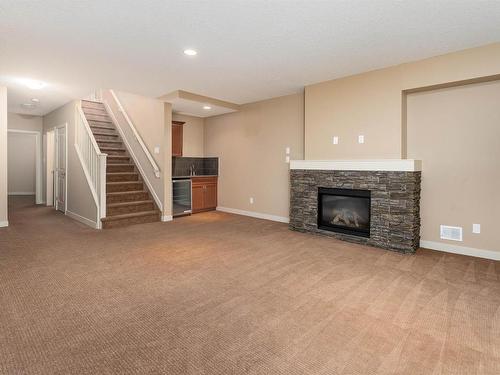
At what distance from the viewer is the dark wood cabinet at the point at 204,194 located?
666 centimetres

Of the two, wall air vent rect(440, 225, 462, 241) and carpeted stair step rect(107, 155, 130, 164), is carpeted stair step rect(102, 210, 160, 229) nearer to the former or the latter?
carpeted stair step rect(107, 155, 130, 164)

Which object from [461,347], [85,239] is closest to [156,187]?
[85,239]

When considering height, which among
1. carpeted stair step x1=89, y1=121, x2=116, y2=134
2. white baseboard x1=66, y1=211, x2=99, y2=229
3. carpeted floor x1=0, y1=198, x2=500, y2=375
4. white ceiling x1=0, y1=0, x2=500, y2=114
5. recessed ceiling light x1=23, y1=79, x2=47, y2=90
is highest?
recessed ceiling light x1=23, y1=79, x2=47, y2=90

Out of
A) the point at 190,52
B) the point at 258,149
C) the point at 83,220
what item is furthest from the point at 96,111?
the point at 190,52

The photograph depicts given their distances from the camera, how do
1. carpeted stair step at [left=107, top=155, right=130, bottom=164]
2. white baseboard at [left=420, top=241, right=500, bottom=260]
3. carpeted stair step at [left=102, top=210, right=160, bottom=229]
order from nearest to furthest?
white baseboard at [left=420, top=241, right=500, bottom=260] → carpeted stair step at [left=102, top=210, right=160, bottom=229] → carpeted stair step at [left=107, top=155, right=130, bottom=164]

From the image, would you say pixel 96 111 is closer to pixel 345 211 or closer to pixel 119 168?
pixel 119 168

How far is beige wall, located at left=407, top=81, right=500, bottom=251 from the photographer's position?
3.53 metres

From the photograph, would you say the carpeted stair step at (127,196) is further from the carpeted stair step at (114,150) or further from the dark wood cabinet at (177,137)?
the carpeted stair step at (114,150)

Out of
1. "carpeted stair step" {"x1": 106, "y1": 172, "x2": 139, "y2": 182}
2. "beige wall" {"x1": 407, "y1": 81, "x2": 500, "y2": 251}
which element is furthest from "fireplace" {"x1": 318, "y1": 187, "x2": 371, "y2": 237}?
"carpeted stair step" {"x1": 106, "y1": 172, "x2": 139, "y2": 182}

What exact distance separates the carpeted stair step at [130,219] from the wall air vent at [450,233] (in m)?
4.91

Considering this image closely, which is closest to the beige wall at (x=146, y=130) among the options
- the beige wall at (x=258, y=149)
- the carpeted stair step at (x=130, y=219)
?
the carpeted stair step at (x=130, y=219)

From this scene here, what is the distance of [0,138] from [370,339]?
6.37m

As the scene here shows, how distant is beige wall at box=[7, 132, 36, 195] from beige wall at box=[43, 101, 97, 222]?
14.1ft

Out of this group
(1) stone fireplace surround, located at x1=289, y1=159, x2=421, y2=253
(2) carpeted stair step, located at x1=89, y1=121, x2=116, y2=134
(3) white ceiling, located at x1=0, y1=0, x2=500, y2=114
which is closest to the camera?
(3) white ceiling, located at x1=0, y1=0, x2=500, y2=114
